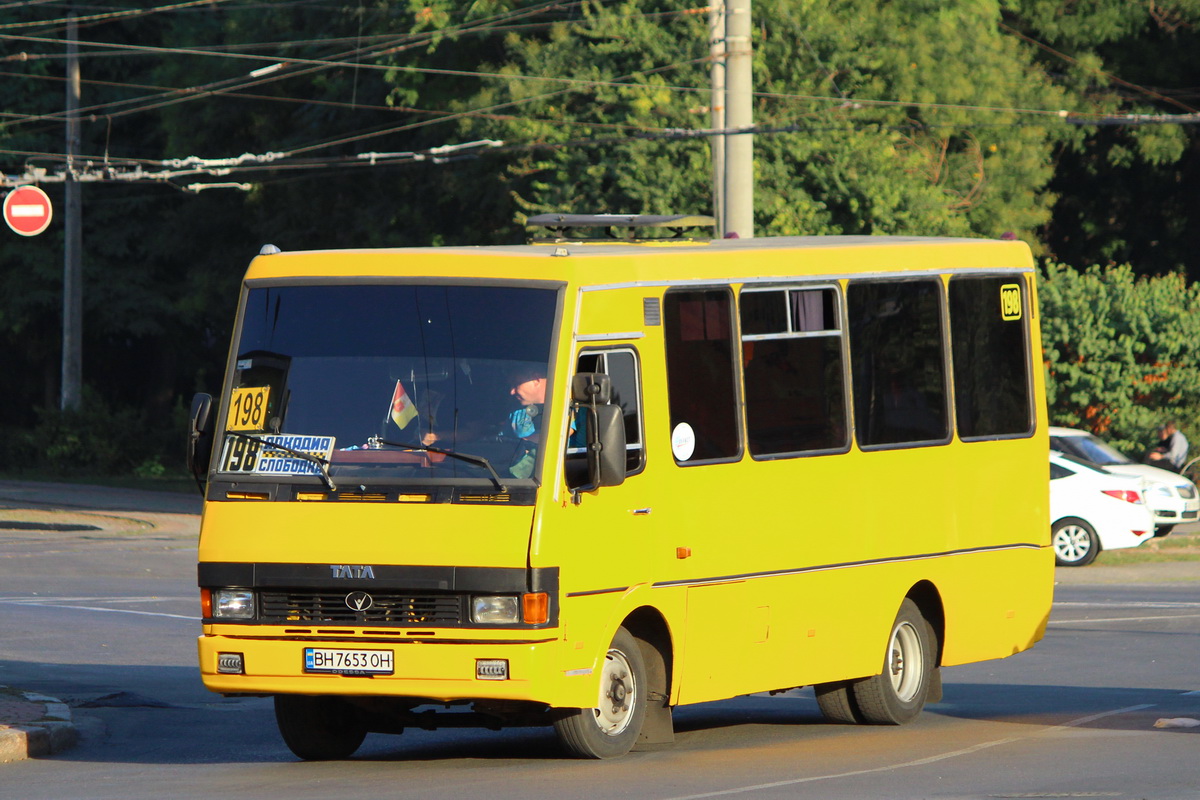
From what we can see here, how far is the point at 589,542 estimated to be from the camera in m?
10.3

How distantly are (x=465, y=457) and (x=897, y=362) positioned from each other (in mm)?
3632

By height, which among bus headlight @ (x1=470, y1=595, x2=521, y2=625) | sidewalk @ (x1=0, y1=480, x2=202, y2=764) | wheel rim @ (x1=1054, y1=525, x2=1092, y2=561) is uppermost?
sidewalk @ (x1=0, y1=480, x2=202, y2=764)

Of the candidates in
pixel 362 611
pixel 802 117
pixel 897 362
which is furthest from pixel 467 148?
pixel 362 611

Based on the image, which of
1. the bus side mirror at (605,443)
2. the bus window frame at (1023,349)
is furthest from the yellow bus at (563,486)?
the bus window frame at (1023,349)

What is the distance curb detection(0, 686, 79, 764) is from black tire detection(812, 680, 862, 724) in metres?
4.53

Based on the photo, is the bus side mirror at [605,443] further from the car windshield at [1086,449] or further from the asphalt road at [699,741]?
the car windshield at [1086,449]

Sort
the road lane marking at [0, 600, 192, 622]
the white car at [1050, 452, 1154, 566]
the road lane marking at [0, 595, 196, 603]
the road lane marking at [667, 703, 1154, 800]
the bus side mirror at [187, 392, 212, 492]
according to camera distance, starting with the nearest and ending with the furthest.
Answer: the road lane marking at [667, 703, 1154, 800]
the bus side mirror at [187, 392, 212, 492]
the road lane marking at [0, 600, 192, 622]
the road lane marking at [0, 595, 196, 603]
the white car at [1050, 452, 1154, 566]

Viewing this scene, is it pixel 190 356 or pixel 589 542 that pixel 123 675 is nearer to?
pixel 589 542

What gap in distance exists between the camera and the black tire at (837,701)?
12765 mm

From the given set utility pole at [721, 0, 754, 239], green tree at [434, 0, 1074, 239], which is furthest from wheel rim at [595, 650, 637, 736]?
green tree at [434, 0, 1074, 239]

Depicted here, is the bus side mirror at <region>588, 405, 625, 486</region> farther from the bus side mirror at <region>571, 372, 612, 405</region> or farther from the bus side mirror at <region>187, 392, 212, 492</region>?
the bus side mirror at <region>187, 392, 212, 492</region>

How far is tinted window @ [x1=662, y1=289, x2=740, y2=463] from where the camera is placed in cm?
1105

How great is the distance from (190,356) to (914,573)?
46925 mm

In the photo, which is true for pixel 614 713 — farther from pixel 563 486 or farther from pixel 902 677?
pixel 902 677
